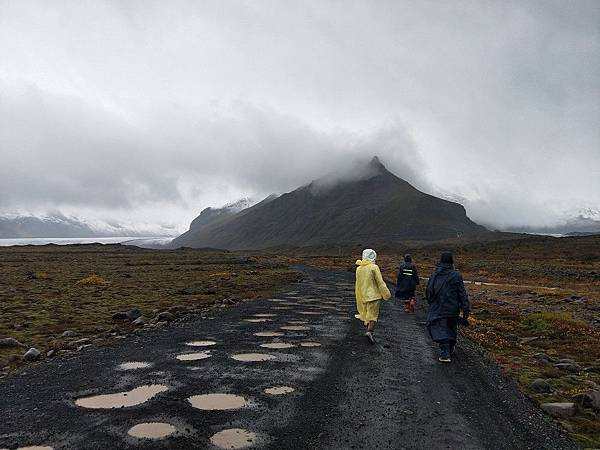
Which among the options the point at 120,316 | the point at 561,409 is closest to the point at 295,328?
Result: the point at 120,316

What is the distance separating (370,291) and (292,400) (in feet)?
22.0

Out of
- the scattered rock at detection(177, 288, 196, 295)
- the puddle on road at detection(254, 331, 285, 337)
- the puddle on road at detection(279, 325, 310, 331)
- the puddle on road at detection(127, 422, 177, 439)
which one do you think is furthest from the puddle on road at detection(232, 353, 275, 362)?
the scattered rock at detection(177, 288, 196, 295)

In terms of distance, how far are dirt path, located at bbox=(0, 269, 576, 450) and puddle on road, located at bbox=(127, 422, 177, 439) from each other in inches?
3.4

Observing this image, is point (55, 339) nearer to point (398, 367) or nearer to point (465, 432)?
point (398, 367)

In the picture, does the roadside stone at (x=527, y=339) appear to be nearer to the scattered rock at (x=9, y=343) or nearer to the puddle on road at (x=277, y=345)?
the puddle on road at (x=277, y=345)

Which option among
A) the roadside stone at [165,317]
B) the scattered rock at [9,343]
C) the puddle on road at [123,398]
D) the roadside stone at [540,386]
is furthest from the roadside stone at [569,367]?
the scattered rock at [9,343]

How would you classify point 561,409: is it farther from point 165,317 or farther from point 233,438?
point 165,317

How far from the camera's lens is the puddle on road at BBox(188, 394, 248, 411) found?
25.8 feet

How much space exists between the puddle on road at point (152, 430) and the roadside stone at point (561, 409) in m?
6.87

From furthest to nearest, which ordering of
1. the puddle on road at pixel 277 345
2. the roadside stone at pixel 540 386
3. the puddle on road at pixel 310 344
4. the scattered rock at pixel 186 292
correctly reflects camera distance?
the scattered rock at pixel 186 292
the puddle on road at pixel 310 344
the puddle on road at pixel 277 345
the roadside stone at pixel 540 386

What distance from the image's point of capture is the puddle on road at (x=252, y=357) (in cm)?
1165

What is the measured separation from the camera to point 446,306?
1226 cm

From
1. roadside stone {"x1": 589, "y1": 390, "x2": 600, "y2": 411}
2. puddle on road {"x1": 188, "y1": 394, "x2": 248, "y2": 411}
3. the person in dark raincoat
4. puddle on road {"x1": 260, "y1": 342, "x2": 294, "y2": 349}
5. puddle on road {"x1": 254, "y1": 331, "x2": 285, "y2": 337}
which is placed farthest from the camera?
puddle on road {"x1": 254, "y1": 331, "x2": 285, "y2": 337}

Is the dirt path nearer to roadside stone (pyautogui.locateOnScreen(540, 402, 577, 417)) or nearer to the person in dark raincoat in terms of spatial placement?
roadside stone (pyautogui.locateOnScreen(540, 402, 577, 417))
